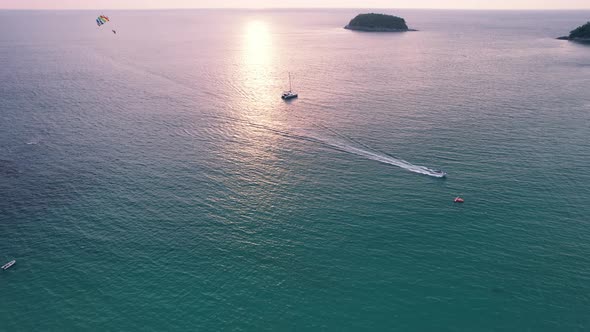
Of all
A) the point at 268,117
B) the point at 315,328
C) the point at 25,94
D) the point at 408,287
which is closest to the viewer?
the point at 315,328

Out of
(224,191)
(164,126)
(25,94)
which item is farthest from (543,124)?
(25,94)

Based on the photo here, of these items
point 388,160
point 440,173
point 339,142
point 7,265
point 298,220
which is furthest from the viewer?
point 339,142

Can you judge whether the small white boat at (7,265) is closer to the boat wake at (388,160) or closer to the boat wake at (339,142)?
the boat wake at (339,142)

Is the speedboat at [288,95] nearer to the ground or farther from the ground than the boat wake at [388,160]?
farther from the ground

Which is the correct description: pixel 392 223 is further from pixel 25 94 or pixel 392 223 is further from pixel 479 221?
pixel 25 94

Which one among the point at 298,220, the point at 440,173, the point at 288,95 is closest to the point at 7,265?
the point at 298,220

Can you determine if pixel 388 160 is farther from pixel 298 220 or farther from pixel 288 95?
pixel 288 95

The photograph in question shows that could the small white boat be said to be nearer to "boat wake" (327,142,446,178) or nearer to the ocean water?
the ocean water

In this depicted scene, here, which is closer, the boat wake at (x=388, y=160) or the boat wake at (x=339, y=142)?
the boat wake at (x=388, y=160)

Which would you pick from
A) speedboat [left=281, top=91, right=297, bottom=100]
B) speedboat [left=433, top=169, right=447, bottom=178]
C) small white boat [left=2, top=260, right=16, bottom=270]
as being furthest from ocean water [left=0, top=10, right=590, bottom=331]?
speedboat [left=281, top=91, right=297, bottom=100]

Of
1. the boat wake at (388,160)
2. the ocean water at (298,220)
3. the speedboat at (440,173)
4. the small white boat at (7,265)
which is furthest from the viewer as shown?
the boat wake at (388,160)

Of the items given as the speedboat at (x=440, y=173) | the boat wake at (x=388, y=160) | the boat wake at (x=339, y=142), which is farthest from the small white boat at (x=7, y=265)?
the speedboat at (x=440, y=173)
